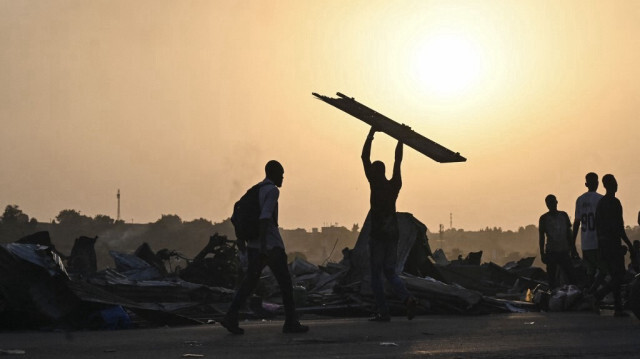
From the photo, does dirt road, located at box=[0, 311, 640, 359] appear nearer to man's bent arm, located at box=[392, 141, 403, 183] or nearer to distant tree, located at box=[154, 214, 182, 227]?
man's bent arm, located at box=[392, 141, 403, 183]

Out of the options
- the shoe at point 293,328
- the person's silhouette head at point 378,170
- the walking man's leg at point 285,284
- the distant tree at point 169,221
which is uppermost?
the distant tree at point 169,221

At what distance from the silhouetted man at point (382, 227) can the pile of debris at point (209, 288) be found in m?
2.19

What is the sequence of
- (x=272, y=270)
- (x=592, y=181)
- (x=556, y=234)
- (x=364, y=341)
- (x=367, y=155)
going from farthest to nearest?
(x=556, y=234) < (x=592, y=181) < (x=367, y=155) < (x=272, y=270) < (x=364, y=341)

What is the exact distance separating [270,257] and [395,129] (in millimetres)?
3799

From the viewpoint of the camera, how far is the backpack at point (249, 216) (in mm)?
13266

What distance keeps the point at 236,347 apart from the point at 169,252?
14.5m

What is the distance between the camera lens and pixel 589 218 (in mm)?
17375

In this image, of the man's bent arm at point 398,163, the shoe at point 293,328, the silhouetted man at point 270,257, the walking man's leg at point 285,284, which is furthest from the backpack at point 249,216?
the man's bent arm at point 398,163

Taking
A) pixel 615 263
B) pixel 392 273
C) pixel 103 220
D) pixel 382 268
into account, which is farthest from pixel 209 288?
pixel 103 220

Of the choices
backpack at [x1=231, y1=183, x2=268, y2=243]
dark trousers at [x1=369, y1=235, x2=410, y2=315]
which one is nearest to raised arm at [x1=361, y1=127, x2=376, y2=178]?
dark trousers at [x1=369, y1=235, x2=410, y2=315]

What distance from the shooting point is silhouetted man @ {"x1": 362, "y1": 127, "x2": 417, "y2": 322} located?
51.3 ft

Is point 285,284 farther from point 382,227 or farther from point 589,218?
point 589,218

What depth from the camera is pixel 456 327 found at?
14578mm

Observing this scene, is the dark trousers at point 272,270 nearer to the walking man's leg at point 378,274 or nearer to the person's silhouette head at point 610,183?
the walking man's leg at point 378,274
